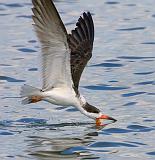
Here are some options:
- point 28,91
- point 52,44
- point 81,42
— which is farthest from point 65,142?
point 81,42

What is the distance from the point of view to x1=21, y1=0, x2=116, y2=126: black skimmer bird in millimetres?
13136

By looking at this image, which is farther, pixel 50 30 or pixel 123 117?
pixel 123 117

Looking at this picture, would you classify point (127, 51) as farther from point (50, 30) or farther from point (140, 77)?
point (50, 30)

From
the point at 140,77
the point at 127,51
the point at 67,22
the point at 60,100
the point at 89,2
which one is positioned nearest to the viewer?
the point at 60,100

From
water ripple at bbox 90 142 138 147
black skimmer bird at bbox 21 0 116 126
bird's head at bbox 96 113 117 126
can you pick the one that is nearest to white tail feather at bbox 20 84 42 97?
black skimmer bird at bbox 21 0 116 126

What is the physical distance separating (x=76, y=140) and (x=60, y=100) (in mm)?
833

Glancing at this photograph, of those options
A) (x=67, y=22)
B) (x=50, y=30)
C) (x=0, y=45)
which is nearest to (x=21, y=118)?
(x=50, y=30)

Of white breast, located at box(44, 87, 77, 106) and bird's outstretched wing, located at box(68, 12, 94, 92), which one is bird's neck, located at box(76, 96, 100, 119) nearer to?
white breast, located at box(44, 87, 77, 106)

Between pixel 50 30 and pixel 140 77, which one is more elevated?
pixel 50 30

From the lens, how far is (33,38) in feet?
65.6

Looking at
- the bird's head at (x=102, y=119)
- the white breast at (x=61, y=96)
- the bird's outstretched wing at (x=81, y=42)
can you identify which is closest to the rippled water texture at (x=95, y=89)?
the bird's head at (x=102, y=119)

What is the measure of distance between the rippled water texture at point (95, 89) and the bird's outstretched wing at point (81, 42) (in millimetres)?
682

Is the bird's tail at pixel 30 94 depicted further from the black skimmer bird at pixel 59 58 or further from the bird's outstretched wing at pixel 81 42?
the bird's outstretched wing at pixel 81 42

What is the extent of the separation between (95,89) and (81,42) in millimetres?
988
